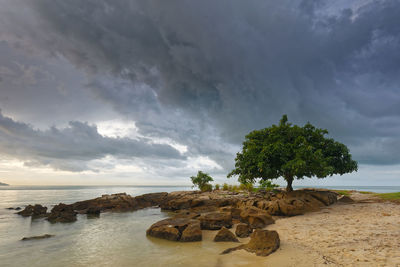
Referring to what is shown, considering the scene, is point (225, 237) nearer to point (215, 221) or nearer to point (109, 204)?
point (215, 221)

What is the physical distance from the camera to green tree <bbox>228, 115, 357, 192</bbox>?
2097cm

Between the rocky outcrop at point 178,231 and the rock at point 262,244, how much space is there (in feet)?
10.2

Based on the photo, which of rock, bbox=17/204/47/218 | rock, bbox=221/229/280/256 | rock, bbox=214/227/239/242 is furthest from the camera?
rock, bbox=17/204/47/218

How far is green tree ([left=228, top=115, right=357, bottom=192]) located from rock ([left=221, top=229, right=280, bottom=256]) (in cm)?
1085

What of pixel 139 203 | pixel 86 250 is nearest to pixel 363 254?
pixel 86 250

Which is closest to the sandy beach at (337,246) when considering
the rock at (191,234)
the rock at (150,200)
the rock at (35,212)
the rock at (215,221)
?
the rock at (191,234)

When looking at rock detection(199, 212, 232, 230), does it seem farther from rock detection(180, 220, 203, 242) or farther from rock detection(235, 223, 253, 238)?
rock detection(235, 223, 253, 238)

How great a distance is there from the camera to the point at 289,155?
22203 mm

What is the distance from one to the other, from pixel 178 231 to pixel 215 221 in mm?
3555

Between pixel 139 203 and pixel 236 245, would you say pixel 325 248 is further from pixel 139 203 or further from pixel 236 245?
pixel 139 203

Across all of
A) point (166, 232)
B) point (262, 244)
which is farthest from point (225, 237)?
point (166, 232)

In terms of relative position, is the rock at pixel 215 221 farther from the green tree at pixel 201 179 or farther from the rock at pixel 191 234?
the green tree at pixel 201 179

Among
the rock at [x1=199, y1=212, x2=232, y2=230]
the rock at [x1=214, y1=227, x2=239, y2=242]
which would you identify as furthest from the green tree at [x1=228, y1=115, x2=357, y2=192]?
the rock at [x1=214, y1=227, x2=239, y2=242]

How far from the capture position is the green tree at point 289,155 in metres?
21.0
